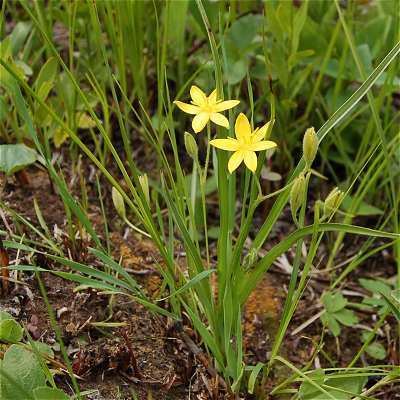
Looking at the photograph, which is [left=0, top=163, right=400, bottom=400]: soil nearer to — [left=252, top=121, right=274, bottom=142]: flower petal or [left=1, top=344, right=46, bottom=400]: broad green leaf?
[left=1, top=344, right=46, bottom=400]: broad green leaf

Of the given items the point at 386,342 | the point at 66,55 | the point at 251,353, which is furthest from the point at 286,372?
the point at 66,55

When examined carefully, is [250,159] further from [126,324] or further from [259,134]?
[126,324]

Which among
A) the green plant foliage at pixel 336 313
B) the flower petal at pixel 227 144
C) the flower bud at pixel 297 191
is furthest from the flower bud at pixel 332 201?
the green plant foliage at pixel 336 313

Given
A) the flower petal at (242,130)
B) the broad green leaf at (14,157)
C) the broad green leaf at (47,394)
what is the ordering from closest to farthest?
the broad green leaf at (47,394), the flower petal at (242,130), the broad green leaf at (14,157)

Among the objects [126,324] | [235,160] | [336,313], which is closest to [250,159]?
[235,160]

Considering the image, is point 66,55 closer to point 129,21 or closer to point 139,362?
point 129,21

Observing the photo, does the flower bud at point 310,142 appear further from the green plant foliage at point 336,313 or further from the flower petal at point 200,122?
the green plant foliage at point 336,313
